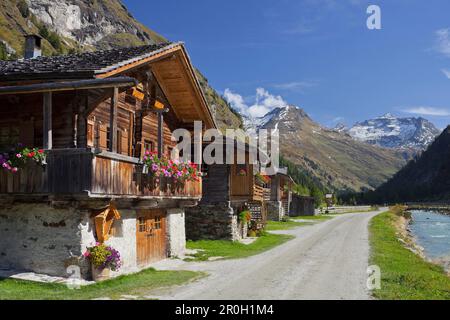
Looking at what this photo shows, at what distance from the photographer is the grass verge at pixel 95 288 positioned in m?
12.1

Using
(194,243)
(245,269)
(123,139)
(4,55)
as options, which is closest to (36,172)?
(123,139)

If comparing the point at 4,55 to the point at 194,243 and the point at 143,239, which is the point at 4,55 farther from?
the point at 143,239

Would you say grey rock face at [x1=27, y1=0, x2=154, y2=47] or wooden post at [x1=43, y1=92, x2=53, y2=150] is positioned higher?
grey rock face at [x1=27, y1=0, x2=154, y2=47]

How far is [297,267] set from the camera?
722 inches

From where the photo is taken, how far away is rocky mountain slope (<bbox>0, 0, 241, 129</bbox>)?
12350cm

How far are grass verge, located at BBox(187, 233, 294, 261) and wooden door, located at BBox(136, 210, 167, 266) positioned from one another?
1512 mm

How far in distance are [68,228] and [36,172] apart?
1.99 meters

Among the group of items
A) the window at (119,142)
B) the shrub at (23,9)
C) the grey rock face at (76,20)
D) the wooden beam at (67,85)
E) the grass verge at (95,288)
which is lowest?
the grass verge at (95,288)

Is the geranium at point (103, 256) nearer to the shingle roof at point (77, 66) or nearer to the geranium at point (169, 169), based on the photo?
the geranium at point (169, 169)

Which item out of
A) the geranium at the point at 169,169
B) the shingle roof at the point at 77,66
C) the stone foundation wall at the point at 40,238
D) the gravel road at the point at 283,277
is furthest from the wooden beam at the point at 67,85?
the gravel road at the point at 283,277

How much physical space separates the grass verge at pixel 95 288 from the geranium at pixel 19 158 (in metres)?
3.39

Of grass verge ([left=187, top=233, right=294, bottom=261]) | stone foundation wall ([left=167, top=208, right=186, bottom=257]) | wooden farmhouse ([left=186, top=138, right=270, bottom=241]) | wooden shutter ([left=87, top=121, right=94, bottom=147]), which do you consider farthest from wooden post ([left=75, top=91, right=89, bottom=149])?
wooden farmhouse ([left=186, top=138, right=270, bottom=241])

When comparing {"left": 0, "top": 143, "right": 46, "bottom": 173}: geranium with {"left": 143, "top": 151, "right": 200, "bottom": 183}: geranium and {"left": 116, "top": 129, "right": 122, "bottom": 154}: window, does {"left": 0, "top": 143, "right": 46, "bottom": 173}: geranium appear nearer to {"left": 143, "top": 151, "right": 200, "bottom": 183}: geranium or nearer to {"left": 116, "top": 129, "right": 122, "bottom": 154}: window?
{"left": 143, "top": 151, "right": 200, "bottom": 183}: geranium

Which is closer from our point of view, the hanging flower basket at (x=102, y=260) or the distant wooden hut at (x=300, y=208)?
the hanging flower basket at (x=102, y=260)
